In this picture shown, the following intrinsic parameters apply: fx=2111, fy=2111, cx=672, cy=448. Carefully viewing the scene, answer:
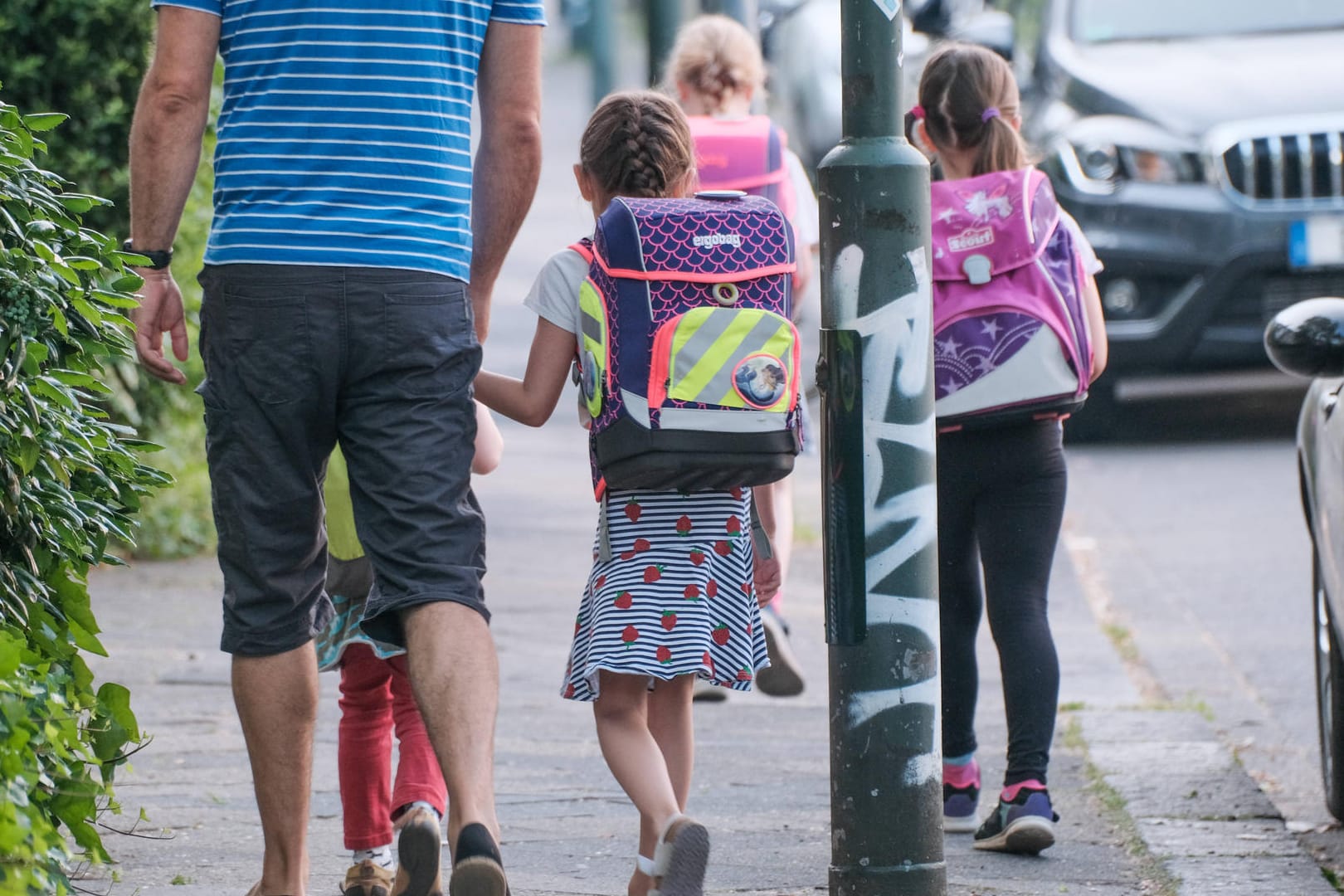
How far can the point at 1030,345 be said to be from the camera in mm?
4070

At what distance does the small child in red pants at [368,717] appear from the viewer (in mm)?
3760

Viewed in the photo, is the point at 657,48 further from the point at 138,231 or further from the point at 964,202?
the point at 138,231

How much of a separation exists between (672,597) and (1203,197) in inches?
249

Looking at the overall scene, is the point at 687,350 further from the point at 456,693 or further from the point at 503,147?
the point at 456,693

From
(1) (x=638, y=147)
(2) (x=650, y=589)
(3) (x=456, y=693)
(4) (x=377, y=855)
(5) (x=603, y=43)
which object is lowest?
(4) (x=377, y=855)

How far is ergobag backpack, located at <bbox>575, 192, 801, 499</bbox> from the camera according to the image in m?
3.46

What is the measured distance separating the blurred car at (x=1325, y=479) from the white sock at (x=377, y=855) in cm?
187

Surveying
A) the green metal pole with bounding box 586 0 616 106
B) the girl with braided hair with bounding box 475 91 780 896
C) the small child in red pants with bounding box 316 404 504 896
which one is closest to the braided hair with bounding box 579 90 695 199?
the girl with braided hair with bounding box 475 91 780 896

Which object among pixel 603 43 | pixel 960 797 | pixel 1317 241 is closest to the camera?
pixel 960 797

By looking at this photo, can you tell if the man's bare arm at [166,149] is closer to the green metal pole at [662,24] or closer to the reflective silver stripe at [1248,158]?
the green metal pole at [662,24]

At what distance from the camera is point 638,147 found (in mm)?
3691

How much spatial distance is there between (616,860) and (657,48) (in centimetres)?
633

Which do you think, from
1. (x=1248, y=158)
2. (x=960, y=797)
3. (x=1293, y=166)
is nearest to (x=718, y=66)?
(x=960, y=797)

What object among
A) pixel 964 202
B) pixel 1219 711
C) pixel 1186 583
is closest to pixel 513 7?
pixel 964 202
